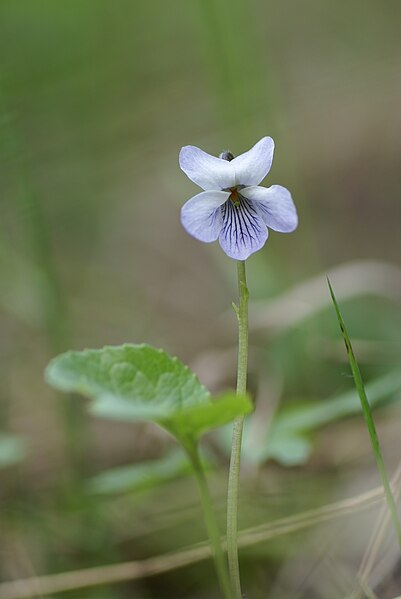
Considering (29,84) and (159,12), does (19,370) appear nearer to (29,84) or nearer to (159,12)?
(29,84)

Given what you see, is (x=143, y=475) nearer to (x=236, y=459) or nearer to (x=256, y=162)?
(x=236, y=459)

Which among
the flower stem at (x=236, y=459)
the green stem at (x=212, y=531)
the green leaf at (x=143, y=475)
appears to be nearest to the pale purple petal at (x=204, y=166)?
the flower stem at (x=236, y=459)

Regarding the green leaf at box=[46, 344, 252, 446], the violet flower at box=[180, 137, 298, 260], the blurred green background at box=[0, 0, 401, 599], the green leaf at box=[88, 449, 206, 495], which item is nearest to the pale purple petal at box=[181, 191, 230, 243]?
the violet flower at box=[180, 137, 298, 260]

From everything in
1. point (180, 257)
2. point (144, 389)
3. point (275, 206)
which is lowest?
point (144, 389)

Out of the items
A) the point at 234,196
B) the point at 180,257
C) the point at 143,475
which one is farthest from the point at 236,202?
the point at 180,257

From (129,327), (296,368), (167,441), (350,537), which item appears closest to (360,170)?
(129,327)

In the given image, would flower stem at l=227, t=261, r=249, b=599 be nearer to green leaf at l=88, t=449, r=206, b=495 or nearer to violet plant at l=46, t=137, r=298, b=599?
violet plant at l=46, t=137, r=298, b=599

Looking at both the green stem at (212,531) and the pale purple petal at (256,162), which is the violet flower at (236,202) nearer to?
the pale purple petal at (256,162)
